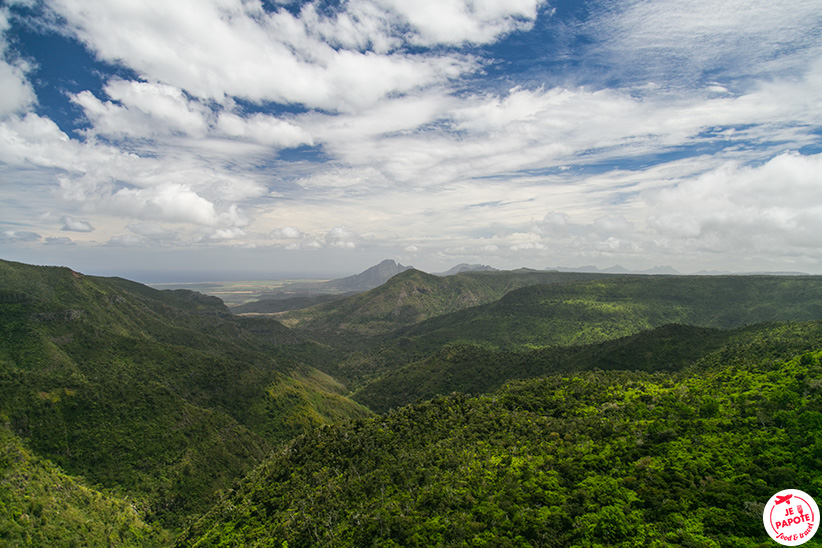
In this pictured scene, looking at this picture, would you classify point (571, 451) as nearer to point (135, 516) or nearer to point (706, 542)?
point (706, 542)

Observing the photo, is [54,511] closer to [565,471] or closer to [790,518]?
[565,471]

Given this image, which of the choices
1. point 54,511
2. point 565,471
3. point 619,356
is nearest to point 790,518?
point 565,471

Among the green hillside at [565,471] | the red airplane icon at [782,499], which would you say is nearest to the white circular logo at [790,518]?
the red airplane icon at [782,499]

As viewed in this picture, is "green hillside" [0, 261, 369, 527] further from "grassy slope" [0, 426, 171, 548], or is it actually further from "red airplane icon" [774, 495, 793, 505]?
"red airplane icon" [774, 495, 793, 505]

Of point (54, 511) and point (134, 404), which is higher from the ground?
point (134, 404)

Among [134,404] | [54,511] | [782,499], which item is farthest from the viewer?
[134,404]

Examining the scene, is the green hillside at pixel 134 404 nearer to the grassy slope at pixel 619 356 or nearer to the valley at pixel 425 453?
the valley at pixel 425 453

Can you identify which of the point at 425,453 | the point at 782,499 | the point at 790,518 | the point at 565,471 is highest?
the point at 782,499
